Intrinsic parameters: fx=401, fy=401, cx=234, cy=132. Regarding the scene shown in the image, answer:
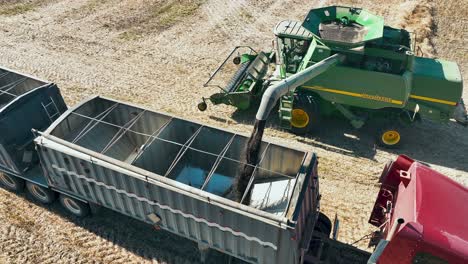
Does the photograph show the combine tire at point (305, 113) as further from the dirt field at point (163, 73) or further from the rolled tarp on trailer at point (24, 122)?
the rolled tarp on trailer at point (24, 122)

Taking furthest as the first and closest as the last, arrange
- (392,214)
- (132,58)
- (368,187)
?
(132,58), (368,187), (392,214)

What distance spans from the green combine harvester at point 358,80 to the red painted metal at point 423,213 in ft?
12.2

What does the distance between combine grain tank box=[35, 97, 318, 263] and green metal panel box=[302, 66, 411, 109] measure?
12.8 feet

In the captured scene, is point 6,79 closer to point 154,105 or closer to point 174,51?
point 154,105

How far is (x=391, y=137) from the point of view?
432 inches

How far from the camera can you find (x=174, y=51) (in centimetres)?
1564

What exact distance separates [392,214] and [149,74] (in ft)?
33.4

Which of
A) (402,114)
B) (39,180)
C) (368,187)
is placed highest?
(39,180)

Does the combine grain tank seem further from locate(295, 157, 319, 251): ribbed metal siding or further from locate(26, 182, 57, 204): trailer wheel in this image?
locate(26, 182, 57, 204): trailer wheel

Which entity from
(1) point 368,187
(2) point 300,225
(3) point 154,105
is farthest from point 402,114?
(3) point 154,105

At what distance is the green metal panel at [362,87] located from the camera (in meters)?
10.2

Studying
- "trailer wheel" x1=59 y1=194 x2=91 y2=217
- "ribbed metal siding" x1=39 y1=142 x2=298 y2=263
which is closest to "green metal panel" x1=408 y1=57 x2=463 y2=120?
"ribbed metal siding" x1=39 y1=142 x2=298 y2=263

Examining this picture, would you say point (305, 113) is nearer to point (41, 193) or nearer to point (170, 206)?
point (170, 206)

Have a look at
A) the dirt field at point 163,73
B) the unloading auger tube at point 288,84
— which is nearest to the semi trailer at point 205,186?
the unloading auger tube at point 288,84
